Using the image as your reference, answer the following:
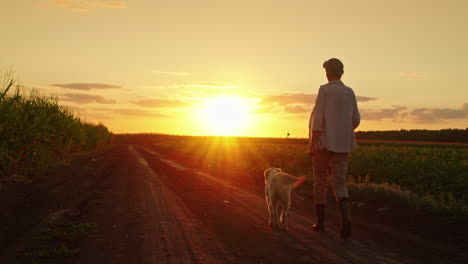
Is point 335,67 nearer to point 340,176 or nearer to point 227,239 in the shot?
point 340,176

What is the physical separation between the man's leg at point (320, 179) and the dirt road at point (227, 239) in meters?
0.30

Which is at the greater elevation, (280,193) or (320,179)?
(320,179)

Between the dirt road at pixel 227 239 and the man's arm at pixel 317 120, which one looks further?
the man's arm at pixel 317 120

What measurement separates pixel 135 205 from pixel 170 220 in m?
2.24

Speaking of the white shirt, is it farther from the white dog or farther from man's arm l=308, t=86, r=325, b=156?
the white dog

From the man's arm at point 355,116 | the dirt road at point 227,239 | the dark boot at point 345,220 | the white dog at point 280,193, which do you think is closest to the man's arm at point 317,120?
the man's arm at point 355,116

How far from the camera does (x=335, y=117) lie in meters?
6.78

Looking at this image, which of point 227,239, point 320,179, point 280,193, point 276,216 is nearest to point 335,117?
point 320,179

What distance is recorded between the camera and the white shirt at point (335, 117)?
670 cm

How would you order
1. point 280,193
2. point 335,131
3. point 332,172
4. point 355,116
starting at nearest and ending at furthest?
1. point 335,131
2. point 332,172
3. point 355,116
4. point 280,193

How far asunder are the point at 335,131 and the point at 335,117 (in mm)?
235

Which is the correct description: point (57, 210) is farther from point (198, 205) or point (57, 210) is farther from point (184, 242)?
point (184, 242)

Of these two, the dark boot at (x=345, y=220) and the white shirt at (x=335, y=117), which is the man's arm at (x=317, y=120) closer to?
the white shirt at (x=335, y=117)

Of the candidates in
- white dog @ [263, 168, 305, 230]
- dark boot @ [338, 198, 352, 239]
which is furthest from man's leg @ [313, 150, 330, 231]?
A: dark boot @ [338, 198, 352, 239]
